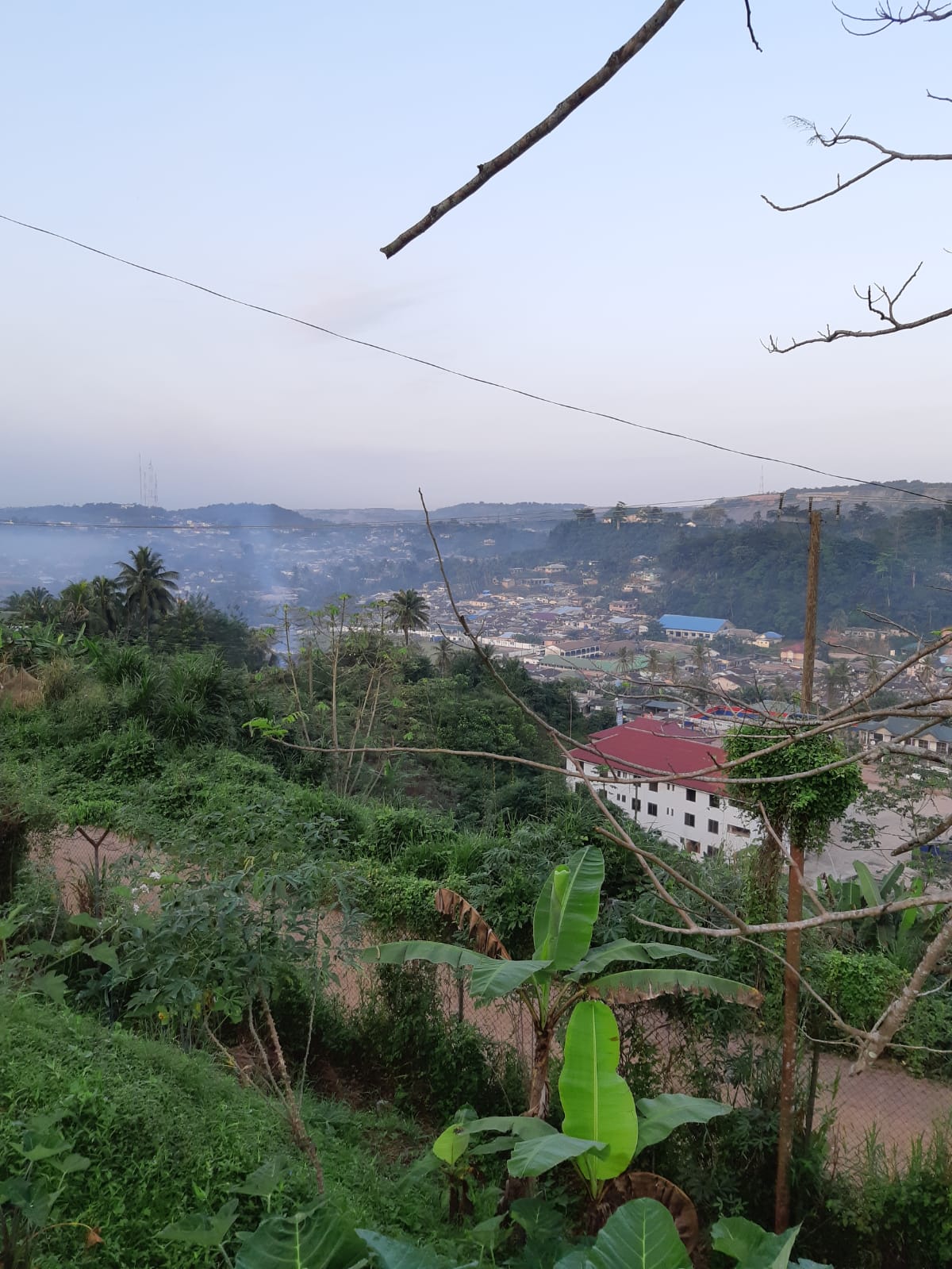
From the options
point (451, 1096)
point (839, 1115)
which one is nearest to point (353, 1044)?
point (451, 1096)

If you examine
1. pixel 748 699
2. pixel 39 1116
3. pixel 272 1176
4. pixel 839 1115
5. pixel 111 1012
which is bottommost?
pixel 839 1115

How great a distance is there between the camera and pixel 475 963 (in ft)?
10.5

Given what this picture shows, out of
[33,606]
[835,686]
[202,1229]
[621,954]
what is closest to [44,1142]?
[202,1229]

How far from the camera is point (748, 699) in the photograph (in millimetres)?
2078

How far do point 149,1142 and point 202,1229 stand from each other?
20.5 inches

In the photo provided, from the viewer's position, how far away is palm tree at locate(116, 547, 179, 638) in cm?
1705

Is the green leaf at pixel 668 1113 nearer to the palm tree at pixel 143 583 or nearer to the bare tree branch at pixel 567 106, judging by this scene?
the bare tree branch at pixel 567 106

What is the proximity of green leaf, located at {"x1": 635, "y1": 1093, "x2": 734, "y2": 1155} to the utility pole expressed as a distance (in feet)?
1.28

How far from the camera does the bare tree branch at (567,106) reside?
2.66ft

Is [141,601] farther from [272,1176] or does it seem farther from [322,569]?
[272,1176]

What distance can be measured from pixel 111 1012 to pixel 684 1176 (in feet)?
7.92

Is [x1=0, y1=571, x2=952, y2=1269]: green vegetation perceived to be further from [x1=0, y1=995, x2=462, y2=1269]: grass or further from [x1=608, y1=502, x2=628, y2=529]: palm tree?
[x1=608, y1=502, x2=628, y2=529]: palm tree

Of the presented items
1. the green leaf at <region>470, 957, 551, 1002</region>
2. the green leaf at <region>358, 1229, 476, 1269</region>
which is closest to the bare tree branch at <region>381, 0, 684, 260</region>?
the green leaf at <region>358, 1229, 476, 1269</region>

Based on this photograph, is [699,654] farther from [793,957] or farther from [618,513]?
[793,957]
